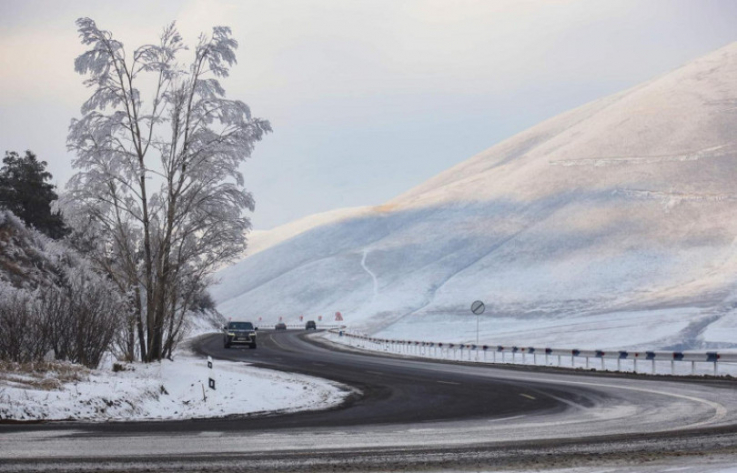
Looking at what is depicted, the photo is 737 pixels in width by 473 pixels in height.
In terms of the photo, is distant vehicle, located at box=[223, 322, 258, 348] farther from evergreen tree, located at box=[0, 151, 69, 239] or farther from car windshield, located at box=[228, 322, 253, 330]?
evergreen tree, located at box=[0, 151, 69, 239]

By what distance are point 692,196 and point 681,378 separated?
111 m

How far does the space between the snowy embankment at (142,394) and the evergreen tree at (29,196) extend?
42450 mm

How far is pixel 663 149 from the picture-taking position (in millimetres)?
152750

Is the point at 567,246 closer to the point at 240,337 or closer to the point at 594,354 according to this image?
the point at 240,337

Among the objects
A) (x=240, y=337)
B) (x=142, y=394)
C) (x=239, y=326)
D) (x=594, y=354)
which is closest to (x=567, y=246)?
(x=239, y=326)

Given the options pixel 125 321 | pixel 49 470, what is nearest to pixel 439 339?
pixel 125 321

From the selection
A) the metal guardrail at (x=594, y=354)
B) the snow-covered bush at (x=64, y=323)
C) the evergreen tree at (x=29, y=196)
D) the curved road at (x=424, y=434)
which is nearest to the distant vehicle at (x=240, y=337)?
the metal guardrail at (x=594, y=354)

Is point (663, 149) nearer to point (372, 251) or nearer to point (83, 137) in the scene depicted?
point (372, 251)

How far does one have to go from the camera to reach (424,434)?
14359 millimetres

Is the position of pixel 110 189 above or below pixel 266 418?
above

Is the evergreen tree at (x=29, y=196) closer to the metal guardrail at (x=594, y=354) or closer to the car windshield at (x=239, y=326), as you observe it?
the car windshield at (x=239, y=326)

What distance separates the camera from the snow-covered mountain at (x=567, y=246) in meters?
96.4

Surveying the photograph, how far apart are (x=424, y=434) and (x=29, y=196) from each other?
5847 cm

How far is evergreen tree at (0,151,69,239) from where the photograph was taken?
6681 cm
